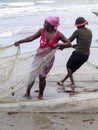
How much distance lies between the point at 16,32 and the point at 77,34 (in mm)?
10955

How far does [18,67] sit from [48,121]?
52.8 inches

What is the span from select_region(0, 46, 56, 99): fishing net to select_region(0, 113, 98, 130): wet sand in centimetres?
64

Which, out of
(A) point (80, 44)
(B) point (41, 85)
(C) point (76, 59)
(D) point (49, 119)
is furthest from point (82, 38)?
(D) point (49, 119)

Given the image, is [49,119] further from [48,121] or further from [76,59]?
[76,59]

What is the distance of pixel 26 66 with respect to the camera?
7.21 m

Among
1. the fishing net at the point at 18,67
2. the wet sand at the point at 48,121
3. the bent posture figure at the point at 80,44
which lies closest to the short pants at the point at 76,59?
the bent posture figure at the point at 80,44

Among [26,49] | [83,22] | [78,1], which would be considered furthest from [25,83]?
[78,1]

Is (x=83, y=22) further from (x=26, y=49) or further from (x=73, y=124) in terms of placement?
(x=26, y=49)

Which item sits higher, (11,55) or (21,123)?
(11,55)

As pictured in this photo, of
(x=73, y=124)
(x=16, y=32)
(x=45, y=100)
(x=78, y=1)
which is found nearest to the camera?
(x=73, y=124)

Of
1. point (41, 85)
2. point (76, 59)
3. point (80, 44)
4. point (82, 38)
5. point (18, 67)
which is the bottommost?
point (41, 85)

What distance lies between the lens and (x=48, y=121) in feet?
20.6

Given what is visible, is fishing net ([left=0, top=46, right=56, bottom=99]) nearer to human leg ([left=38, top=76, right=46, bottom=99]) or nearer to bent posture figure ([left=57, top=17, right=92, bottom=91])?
human leg ([left=38, top=76, right=46, bottom=99])

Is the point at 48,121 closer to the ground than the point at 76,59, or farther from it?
closer to the ground
